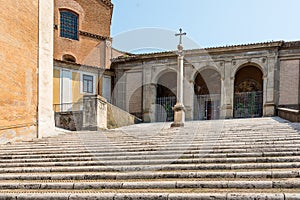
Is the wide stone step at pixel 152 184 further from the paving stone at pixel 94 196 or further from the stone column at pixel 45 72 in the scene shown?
the stone column at pixel 45 72

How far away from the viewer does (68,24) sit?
2580cm

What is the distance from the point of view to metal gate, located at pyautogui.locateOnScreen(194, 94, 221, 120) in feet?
73.9

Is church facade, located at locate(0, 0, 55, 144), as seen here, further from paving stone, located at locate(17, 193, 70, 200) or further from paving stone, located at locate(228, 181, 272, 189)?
paving stone, located at locate(228, 181, 272, 189)

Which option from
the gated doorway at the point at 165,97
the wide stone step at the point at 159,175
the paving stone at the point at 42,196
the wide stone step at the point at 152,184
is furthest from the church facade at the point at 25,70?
the gated doorway at the point at 165,97

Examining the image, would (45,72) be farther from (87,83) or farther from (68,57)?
(68,57)

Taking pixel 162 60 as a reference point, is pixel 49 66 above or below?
below

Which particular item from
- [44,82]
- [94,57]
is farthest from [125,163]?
[94,57]

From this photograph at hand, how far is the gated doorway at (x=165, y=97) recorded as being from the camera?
2302 cm

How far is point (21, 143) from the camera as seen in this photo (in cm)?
976

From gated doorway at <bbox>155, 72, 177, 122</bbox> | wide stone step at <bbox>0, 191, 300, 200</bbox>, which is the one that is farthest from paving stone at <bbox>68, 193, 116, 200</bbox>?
gated doorway at <bbox>155, 72, 177, 122</bbox>

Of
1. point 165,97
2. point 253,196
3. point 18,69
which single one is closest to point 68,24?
point 165,97

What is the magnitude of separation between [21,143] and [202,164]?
6.25 metres

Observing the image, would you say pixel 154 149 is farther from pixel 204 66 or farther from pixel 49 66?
pixel 204 66

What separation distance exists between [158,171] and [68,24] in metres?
22.4
